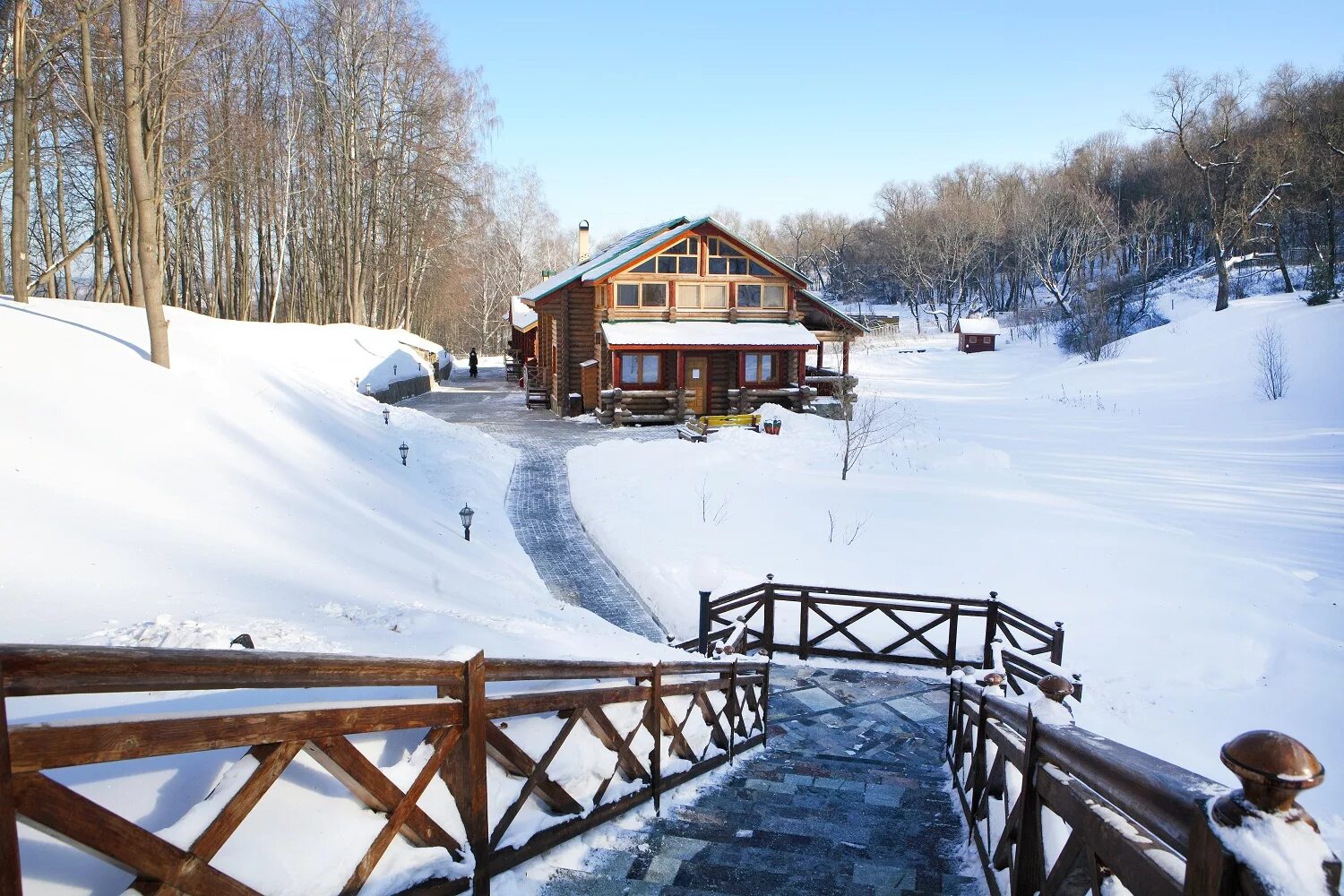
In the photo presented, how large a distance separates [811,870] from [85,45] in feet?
63.3

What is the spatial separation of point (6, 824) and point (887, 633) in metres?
11.7

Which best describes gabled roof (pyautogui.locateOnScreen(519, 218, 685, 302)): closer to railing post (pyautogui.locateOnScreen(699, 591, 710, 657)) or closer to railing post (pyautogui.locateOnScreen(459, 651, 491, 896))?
railing post (pyautogui.locateOnScreen(699, 591, 710, 657))

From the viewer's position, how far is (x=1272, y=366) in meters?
30.3

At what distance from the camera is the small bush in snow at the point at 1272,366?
1178 inches

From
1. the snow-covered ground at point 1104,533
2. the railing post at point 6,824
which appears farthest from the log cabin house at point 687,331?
A: the railing post at point 6,824

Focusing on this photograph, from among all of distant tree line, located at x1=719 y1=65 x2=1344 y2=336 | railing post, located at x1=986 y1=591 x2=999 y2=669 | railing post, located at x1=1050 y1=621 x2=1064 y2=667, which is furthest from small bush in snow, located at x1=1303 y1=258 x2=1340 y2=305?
railing post, located at x1=1050 y1=621 x2=1064 y2=667

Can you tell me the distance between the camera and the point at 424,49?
1340 inches

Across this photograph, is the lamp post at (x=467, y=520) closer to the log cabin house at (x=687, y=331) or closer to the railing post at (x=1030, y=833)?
the railing post at (x=1030, y=833)

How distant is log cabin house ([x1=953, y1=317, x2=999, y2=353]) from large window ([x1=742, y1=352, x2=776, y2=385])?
106ft

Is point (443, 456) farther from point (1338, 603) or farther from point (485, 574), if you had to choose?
point (1338, 603)

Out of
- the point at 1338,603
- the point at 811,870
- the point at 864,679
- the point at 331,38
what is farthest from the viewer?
the point at 331,38

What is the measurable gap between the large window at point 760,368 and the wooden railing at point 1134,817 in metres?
25.3

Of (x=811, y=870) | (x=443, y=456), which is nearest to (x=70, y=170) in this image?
(x=443, y=456)

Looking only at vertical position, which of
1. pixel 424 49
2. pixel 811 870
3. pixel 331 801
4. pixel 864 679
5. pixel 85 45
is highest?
pixel 424 49
